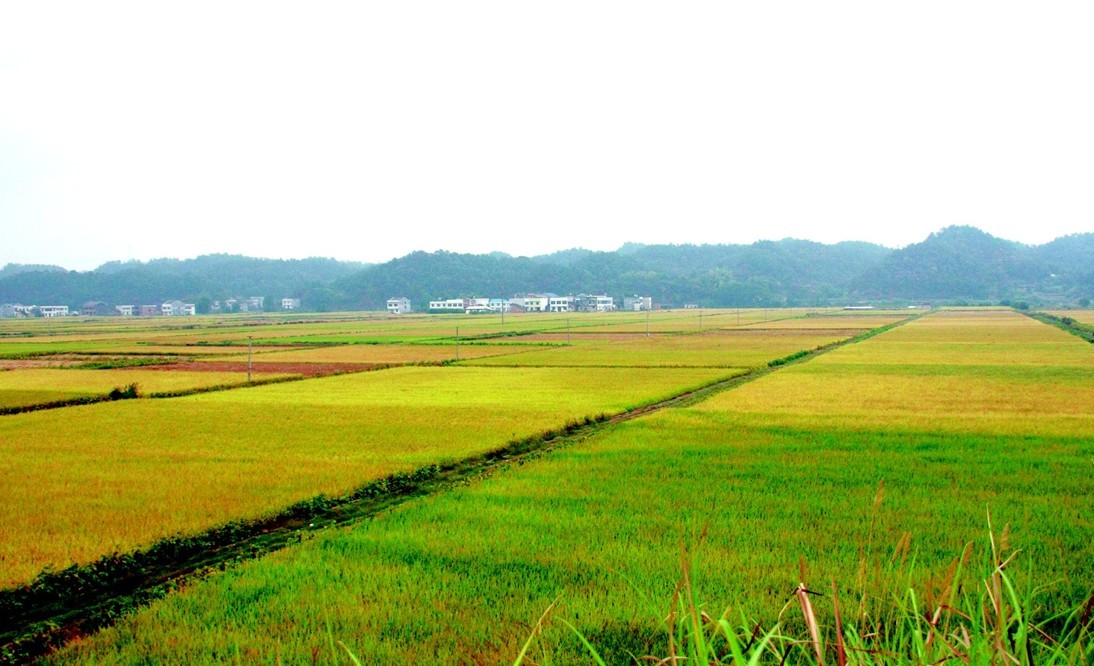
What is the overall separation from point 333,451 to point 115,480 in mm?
2730

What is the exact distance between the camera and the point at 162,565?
259 inches

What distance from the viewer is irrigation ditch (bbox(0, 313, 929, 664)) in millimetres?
5266

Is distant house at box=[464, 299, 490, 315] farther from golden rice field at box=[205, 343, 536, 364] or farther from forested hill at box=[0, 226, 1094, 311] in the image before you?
golden rice field at box=[205, 343, 536, 364]

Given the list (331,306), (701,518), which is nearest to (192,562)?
(701,518)

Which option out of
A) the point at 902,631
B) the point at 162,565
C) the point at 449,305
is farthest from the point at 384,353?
the point at 449,305

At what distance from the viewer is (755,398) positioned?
17438mm

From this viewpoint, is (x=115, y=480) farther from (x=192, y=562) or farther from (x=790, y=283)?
(x=790, y=283)

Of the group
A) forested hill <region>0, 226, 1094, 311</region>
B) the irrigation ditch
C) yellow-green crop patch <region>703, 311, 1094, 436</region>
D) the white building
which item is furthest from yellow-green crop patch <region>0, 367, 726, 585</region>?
forested hill <region>0, 226, 1094, 311</region>

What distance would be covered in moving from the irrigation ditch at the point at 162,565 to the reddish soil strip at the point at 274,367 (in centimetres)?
1572

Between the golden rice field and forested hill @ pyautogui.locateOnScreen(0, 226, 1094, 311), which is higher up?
forested hill @ pyautogui.locateOnScreen(0, 226, 1094, 311)

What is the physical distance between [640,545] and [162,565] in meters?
3.66

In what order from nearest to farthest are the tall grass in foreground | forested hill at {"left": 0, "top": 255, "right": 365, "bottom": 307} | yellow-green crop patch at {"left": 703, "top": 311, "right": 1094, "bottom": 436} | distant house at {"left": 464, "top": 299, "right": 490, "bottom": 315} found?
the tall grass in foreground → yellow-green crop patch at {"left": 703, "top": 311, "right": 1094, "bottom": 436} → distant house at {"left": 464, "top": 299, "right": 490, "bottom": 315} → forested hill at {"left": 0, "top": 255, "right": 365, "bottom": 307}

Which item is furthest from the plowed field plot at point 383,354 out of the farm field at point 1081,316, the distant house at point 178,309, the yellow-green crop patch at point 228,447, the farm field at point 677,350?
the distant house at point 178,309

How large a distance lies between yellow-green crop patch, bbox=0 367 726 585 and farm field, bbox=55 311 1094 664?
147cm
